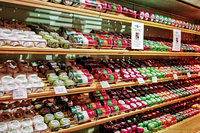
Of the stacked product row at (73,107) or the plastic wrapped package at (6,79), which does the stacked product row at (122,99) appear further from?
the plastic wrapped package at (6,79)

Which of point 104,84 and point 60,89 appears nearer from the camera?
point 60,89

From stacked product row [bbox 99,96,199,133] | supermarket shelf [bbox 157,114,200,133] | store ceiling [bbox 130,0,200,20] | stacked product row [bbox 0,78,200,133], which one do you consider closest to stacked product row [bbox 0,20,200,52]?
stacked product row [bbox 0,78,200,133]

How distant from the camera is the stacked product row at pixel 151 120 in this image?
2438 millimetres

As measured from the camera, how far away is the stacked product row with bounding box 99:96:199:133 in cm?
244

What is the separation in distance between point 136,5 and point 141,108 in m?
1.76

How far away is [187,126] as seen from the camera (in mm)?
3178

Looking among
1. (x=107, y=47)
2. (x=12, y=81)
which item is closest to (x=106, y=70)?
(x=107, y=47)

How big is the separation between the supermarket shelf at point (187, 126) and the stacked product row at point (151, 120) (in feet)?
0.19

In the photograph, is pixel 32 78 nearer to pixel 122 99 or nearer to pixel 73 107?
pixel 73 107

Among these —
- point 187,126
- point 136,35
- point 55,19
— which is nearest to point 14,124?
point 55,19

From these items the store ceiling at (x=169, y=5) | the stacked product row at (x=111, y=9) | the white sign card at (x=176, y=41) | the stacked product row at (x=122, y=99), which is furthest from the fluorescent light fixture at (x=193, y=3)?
the stacked product row at (x=122, y=99)

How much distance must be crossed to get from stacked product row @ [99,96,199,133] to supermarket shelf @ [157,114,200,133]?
2.3 inches

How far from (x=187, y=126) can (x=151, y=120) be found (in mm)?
910

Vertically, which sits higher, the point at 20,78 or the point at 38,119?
the point at 20,78
